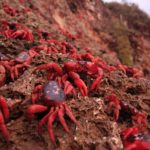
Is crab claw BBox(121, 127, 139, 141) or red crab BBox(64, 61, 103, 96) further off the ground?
red crab BBox(64, 61, 103, 96)

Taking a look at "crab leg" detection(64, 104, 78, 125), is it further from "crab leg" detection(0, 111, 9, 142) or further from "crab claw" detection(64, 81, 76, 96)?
"crab leg" detection(0, 111, 9, 142)

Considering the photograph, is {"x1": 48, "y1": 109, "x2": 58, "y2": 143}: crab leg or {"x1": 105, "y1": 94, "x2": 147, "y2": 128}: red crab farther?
{"x1": 105, "y1": 94, "x2": 147, "y2": 128}: red crab

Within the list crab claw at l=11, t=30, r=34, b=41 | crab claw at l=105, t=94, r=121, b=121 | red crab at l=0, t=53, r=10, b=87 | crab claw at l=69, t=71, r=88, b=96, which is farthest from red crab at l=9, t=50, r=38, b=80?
crab claw at l=11, t=30, r=34, b=41

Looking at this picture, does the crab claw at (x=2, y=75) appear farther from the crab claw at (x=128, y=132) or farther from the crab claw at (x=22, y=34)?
the crab claw at (x=22, y=34)

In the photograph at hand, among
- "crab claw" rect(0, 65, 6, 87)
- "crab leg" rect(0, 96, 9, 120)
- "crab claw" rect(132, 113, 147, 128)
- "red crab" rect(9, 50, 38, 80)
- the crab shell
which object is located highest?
"red crab" rect(9, 50, 38, 80)

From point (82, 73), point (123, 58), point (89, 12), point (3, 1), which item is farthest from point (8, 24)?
point (89, 12)

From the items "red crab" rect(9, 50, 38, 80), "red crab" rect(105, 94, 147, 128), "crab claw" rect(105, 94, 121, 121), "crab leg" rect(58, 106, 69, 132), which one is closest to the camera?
"crab leg" rect(58, 106, 69, 132)

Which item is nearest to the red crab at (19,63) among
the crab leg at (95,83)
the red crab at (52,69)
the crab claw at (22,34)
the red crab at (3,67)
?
the red crab at (3,67)

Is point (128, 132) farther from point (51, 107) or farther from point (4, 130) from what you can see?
point (4, 130)
